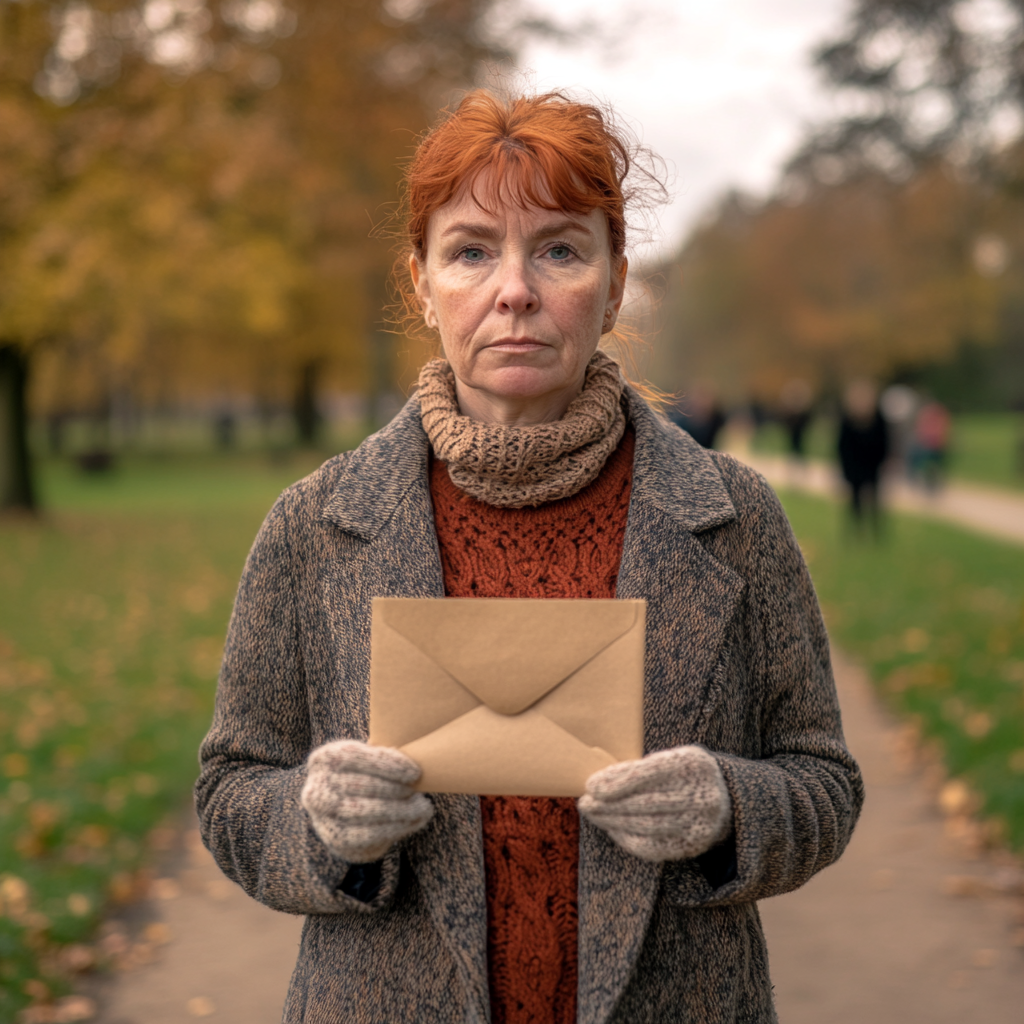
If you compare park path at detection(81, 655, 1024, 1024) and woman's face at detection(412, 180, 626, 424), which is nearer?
woman's face at detection(412, 180, 626, 424)

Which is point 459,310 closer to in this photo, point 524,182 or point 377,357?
point 524,182

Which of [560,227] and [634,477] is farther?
[634,477]

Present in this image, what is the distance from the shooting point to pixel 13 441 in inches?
769

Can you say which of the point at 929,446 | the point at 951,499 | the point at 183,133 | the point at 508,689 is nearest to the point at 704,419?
the point at 951,499

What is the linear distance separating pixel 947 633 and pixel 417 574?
822 cm

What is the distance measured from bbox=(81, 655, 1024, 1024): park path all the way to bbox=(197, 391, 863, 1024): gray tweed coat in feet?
7.54

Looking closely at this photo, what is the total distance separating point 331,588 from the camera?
6.33 ft

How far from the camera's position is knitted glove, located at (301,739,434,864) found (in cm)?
156

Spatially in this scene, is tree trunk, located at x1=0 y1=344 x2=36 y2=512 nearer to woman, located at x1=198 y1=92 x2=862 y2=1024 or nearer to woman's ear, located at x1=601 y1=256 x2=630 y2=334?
woman, located at x1=198 y1=92 x2=862 y2=1024

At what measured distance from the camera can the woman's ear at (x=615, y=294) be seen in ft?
6.60

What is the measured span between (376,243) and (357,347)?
40.4 ft

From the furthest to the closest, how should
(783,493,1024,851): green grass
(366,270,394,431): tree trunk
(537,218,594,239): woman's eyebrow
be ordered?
1. (366,270,394,431): tree trunk
2. (783,493,1024,851): green grass
3. (537,218,594,239): woman's eyebrow

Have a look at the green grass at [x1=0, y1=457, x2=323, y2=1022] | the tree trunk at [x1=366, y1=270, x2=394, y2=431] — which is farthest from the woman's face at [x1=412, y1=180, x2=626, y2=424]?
the tree trunk at [x1=366, y1=270, x2=394, y2=431]

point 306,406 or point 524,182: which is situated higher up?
point 524,182
